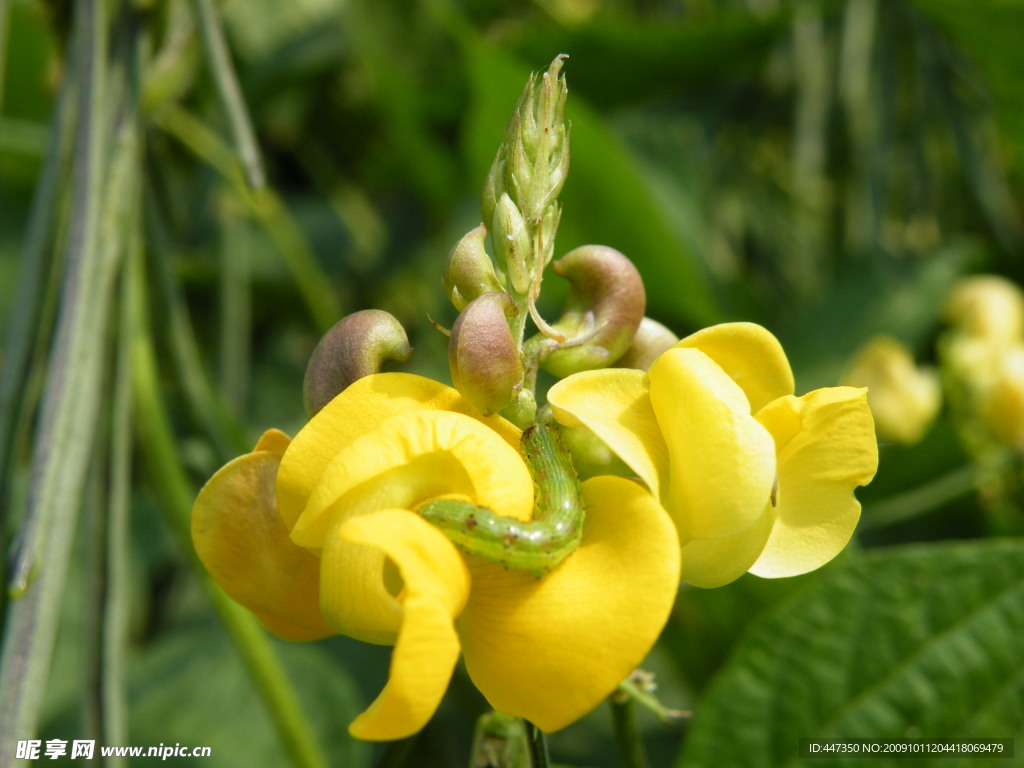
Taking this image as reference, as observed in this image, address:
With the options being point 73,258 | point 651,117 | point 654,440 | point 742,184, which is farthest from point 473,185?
→ point 654,440

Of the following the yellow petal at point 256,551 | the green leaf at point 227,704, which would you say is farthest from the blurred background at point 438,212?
the yellow petal at point 256,551

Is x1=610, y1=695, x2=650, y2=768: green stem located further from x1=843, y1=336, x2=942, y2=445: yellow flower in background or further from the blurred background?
x1=843, y1=336, x2=942, y2=445: yellow flower in background

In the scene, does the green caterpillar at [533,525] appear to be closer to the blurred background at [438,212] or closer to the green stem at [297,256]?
the blurred background at [438,212]

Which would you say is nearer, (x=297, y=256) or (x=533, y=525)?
(x=533, y=525)

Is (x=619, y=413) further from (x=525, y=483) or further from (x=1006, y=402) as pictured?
(x=1006, y=402)

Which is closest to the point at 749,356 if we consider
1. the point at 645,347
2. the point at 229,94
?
the point at 645,347

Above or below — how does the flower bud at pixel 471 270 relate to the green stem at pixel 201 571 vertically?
above

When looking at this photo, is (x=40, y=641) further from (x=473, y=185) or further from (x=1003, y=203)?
(x=1003, y=203)
